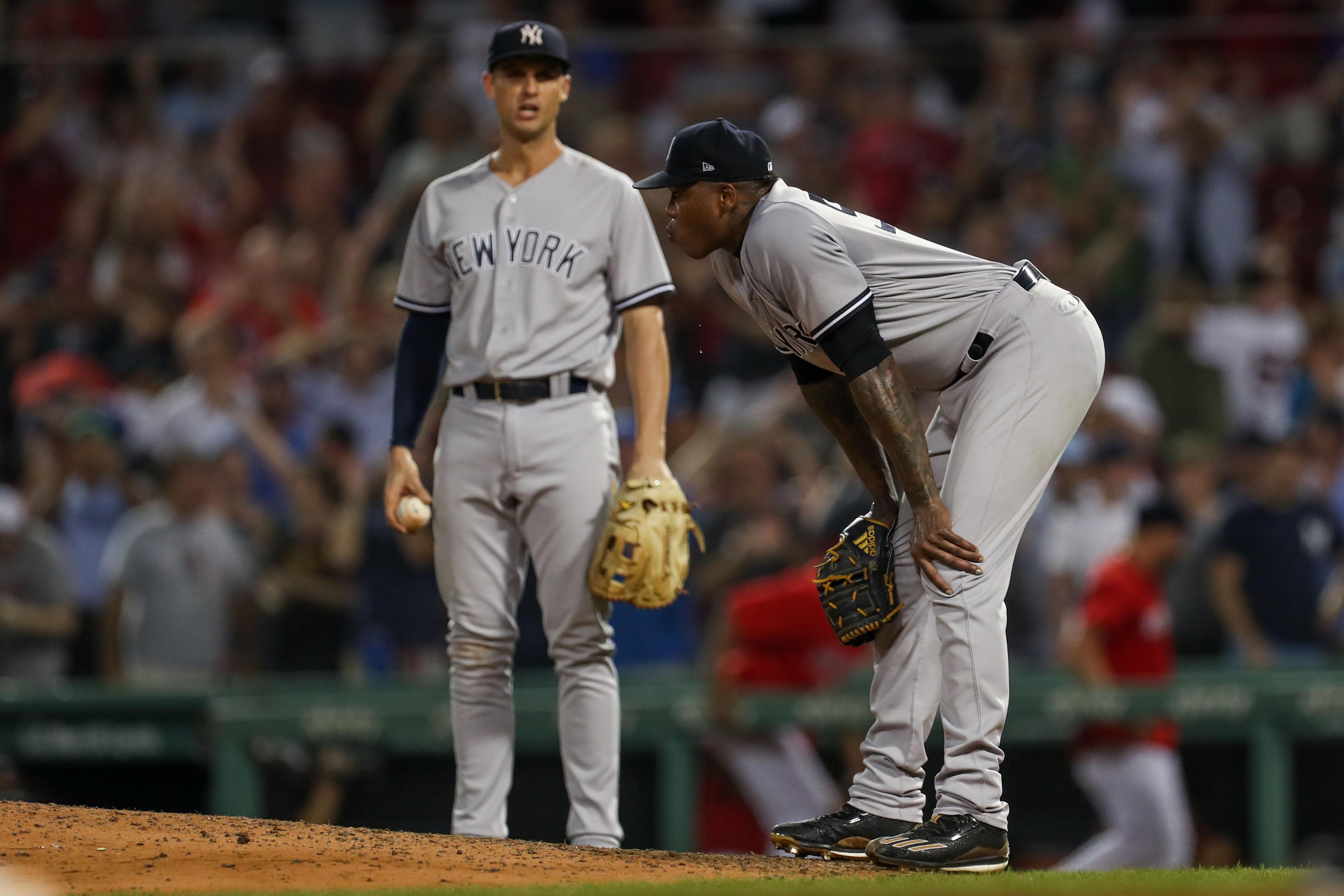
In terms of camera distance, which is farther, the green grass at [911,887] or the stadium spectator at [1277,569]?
the stadium spectator at [1277,569]

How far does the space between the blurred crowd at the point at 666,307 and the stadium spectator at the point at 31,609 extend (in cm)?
2

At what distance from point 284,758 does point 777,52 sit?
16.4 feet

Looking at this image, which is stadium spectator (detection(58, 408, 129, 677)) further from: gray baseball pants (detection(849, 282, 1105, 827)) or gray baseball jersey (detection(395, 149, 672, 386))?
gray baseball pants (detection(849, 282, 1105, 827))

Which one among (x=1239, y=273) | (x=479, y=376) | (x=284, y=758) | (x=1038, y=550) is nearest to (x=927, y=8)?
(x=1239, y=273)

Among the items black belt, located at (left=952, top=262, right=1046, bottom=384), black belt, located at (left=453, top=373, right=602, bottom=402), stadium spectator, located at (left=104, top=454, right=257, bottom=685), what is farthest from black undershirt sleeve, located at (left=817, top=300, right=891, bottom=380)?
stadium spectator, located at (left=104, top=454, right=257, bottom=685)

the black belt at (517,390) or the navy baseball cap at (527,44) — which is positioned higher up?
the navy baseball cap at (527,44)

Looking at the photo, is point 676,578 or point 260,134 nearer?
point 676,578

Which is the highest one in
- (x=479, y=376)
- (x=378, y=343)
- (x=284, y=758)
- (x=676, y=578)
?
(x=378, y=343)

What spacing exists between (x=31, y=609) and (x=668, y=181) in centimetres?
532

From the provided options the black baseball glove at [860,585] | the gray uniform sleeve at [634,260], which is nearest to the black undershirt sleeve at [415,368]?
the gray uniform sleeve at [634,260]

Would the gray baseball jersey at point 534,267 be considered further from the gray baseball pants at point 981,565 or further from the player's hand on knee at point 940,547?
the player's hand on knee at point 940,547

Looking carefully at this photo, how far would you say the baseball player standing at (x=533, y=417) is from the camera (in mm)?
4699

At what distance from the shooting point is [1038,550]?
862 centimetres

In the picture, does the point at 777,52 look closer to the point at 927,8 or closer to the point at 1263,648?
the point at 927,8
